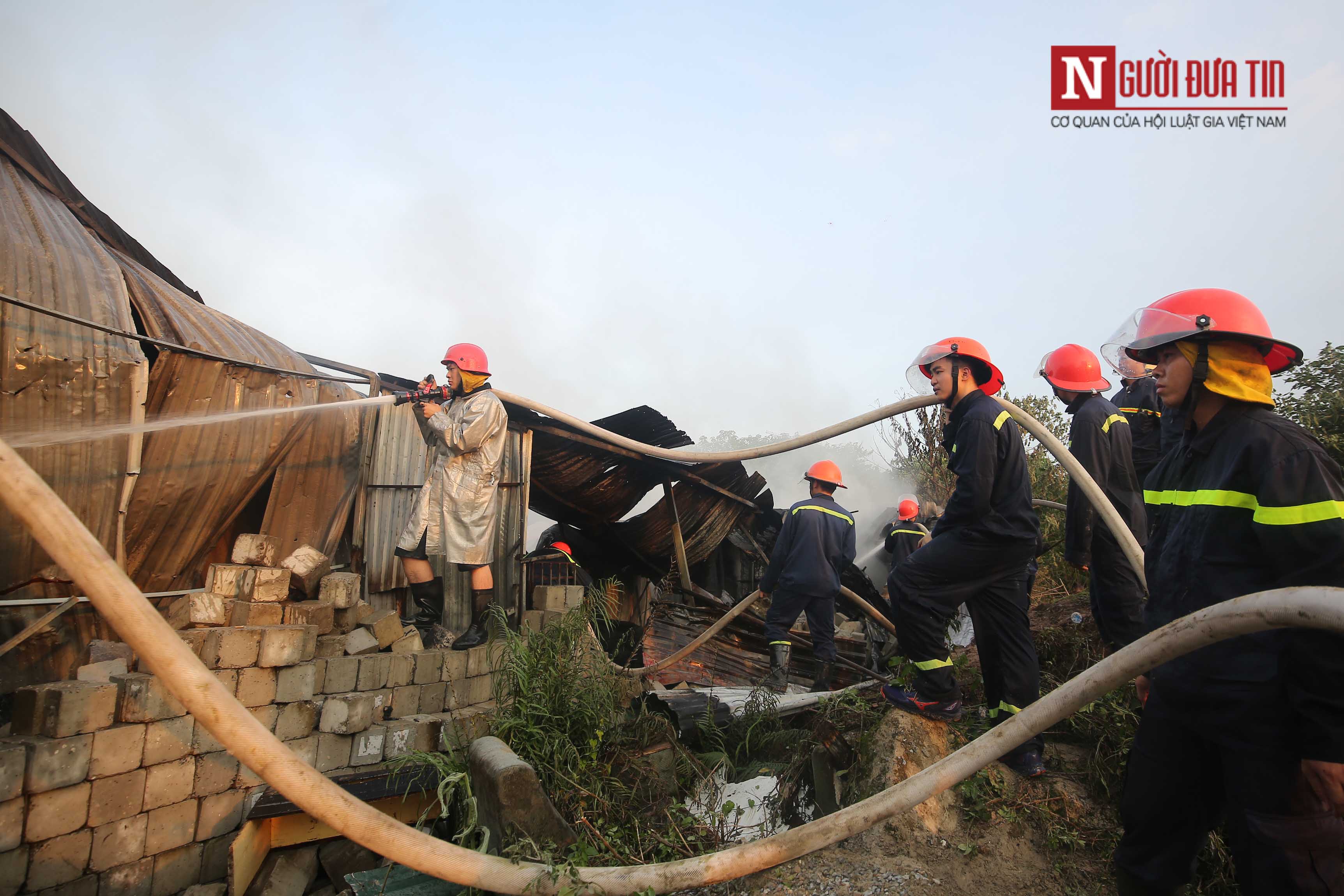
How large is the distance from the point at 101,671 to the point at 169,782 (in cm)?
73

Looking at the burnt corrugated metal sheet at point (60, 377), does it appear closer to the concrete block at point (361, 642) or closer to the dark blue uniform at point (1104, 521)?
the concrete block at point (361, 642)

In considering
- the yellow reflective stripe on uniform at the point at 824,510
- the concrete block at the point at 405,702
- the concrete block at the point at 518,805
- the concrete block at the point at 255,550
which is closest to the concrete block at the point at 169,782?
the concrete block at the point at 405,702

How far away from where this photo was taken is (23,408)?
4012 mm

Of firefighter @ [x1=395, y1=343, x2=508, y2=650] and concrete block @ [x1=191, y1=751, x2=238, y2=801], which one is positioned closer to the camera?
concrete block @ [x1=191, y1=751, x2=238, y2=801]

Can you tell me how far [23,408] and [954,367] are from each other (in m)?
5.24

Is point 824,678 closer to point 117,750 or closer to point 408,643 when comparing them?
point 408,643

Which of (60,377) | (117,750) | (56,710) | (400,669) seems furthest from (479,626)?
(60,377)

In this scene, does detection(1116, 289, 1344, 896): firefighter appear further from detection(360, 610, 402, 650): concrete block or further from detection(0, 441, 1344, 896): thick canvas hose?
detection(360, 610, 402, 650): concrete block

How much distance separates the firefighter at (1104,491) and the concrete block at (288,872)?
189 inches

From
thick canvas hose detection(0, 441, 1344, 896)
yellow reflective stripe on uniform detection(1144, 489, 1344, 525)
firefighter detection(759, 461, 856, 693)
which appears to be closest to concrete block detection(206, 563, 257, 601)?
thick canvas hose detection(0, 441, 1344, 896)

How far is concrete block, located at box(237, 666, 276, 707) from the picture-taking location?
4.23m

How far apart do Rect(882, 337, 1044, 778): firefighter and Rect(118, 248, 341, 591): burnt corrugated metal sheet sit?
4.45 meters

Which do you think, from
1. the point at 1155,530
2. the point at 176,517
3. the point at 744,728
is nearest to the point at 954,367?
the point at 1155,530

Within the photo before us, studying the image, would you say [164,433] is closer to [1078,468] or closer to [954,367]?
[954,367]
